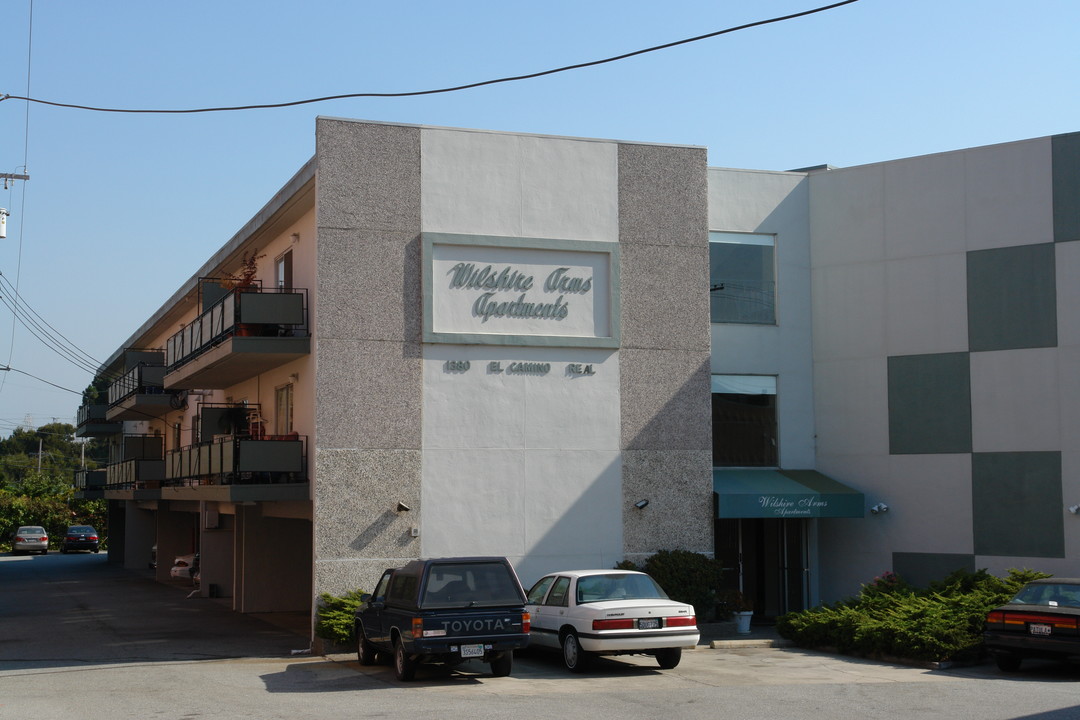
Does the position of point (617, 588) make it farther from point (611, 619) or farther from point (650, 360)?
point (650, 360)

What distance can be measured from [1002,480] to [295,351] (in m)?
14.6

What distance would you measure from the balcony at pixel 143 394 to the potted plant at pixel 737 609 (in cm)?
2005

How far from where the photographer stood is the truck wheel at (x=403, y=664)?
1633 centimetres

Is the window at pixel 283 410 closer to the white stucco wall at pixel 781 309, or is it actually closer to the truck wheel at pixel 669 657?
the white stucco wall at pixel 781 309

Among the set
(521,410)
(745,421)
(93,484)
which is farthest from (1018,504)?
(93,484)

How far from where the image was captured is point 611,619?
16781mm

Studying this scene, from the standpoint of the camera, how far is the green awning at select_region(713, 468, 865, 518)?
24031 mm

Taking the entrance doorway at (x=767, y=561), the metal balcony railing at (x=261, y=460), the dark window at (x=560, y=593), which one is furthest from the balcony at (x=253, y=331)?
the entrance doorway at (x=767, y=561)

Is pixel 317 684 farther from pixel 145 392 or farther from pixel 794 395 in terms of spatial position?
pixel 145 392

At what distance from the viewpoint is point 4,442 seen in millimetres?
130625

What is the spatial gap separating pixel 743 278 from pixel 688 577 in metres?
7.57

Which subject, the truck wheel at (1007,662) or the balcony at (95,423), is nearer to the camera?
the truck wheel at (1007,662)

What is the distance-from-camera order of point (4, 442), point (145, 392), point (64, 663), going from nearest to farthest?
1. point (64, 663)
2. point (145, 392)
3. point (4, 442)

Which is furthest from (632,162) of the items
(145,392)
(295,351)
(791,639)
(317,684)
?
(145,392)
